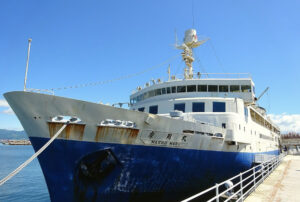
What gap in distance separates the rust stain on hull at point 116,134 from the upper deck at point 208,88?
25.6ft

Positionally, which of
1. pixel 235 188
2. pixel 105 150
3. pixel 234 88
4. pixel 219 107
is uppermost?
pixel 234 88

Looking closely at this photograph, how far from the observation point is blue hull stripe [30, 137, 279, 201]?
7.26 m

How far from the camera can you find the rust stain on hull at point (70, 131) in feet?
22.9

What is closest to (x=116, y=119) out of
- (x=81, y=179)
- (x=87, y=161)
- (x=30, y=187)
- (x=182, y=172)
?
(x=87, y=161)

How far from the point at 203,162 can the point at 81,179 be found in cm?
564

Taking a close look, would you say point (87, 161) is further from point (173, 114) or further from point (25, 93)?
point (173, 114)

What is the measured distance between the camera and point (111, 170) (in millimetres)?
7617

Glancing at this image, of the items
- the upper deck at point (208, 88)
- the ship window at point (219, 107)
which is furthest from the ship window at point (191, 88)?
the ship window at point (219, 107)

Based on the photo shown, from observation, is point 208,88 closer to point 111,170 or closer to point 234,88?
point 234,88

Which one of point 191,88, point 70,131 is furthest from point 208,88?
point 70,131

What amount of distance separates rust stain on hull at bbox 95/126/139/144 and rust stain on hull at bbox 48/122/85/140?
0.59 m

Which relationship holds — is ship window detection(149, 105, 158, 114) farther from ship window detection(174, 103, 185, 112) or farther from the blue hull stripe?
the blue hull stripe

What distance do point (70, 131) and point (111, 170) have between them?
2061mm

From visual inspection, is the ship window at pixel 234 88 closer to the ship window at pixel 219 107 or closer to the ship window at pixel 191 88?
the ship window at pixel 191 88
